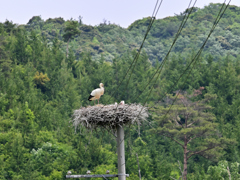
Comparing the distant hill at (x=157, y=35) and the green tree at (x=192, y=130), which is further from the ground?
the distant hill at (x=157, y=35)

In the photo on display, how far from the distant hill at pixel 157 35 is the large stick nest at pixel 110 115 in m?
61.3

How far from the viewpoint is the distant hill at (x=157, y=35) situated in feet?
257

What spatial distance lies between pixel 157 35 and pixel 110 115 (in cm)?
9179

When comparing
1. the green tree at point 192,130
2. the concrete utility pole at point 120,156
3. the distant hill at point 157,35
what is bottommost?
the green tree at point 192,130

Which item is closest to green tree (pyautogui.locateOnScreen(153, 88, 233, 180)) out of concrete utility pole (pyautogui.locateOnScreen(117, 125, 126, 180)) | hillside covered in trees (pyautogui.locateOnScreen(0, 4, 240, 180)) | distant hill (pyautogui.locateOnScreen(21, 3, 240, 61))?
hillside covered in trees (pyautogui.locateOnScreen(0, 4, 240, 180))

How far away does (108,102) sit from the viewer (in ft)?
124

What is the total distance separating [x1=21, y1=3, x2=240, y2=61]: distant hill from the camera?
78.4m

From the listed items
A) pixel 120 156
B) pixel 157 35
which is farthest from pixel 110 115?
pixel 157 35

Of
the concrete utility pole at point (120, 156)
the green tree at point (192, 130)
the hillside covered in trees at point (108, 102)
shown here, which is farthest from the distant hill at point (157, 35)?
the concrete utility pole at point (120, 156)

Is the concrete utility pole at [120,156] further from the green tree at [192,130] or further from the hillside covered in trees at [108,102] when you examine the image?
the green tree at [192,130]

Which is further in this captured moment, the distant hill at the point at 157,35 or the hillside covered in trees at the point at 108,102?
the distant hill at the point at 157,35

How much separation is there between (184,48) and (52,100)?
43.8 meters

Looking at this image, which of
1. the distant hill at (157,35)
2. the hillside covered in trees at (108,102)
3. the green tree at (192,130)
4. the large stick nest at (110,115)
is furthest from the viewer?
the distant hill at (157,35)

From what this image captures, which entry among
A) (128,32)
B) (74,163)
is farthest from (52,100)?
(128,32)
